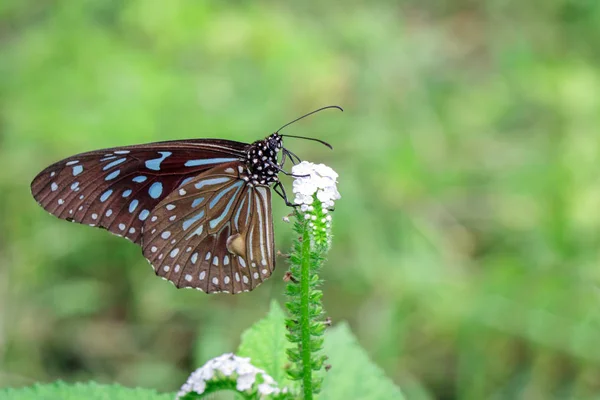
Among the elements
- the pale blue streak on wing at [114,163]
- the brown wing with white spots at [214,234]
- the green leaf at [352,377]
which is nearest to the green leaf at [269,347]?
the green leaf at [352,377]

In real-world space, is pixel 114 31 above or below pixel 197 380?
above

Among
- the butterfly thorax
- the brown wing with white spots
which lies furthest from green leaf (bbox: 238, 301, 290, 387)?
the butterfly thorax

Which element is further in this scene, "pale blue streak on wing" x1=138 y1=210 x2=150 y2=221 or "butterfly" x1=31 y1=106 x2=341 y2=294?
"pale blue streak on wing" x1=138 y1=210 x2=150 y2=221

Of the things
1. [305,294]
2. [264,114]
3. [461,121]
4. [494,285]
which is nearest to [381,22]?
[461,121]

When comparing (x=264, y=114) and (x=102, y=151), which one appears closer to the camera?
(x=102, y=151)

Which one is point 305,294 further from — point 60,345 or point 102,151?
point 60,345

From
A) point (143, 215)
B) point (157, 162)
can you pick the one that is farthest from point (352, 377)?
point (157, 162)

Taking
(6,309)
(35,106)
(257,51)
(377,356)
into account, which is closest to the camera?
(377,356)

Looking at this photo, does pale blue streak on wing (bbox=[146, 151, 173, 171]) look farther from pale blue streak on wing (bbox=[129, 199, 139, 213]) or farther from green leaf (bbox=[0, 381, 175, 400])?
green leaf (bbox=[0, 381, 175, 400])
